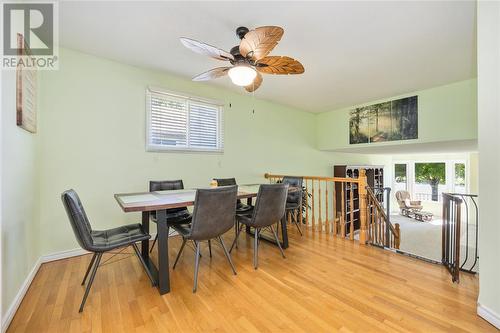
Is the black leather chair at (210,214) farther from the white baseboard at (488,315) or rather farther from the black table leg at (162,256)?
the white baseboard at (488,315)

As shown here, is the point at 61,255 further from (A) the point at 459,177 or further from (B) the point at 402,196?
(A) the point at 459,177

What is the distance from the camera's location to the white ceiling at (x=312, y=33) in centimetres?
193

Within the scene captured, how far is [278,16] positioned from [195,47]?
34.7 inches

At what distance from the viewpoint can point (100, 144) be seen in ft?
9.10

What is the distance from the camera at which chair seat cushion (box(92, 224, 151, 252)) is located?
1691 mm

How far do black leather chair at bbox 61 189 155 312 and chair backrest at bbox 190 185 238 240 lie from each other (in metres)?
0.52

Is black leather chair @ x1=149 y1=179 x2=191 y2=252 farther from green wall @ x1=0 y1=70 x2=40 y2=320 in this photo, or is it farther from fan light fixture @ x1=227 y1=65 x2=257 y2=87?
fan light fixture @ x1=227 y1=65 x2=257 y2=87

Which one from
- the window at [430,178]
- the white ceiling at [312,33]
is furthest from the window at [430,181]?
the white ceiling at [312,33]

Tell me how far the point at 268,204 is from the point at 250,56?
1.50m

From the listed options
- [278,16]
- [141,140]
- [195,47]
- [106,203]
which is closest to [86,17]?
[195,47]

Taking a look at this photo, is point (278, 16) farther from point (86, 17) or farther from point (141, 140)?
point (141, 140)

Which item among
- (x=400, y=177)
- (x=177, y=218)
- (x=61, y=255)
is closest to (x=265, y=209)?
(x=177, y=218)

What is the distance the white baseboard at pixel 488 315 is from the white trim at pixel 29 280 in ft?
10.8

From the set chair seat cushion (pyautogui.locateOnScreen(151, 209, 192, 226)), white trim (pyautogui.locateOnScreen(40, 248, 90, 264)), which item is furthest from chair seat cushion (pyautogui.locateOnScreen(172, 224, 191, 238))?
white trim (pyautogui.locateOnScreen(40, 248, 90, 264))
